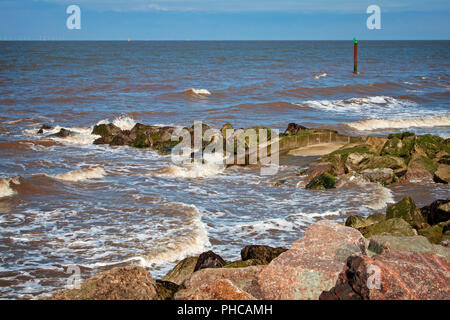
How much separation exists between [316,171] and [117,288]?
837cm

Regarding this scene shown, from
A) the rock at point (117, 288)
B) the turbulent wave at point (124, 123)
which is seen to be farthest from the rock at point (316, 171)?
the turbulent wave at point (124, 123)

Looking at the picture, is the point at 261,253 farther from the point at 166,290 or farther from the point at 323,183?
the point at 323,183

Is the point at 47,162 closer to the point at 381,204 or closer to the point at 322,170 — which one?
the point at 322,170

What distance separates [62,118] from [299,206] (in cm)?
1602

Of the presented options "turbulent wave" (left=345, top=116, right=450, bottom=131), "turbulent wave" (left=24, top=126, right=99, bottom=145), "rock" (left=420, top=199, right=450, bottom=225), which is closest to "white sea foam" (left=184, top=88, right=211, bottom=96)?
"turbulent wave" (left=345, top=116, right=450, bottom=131)

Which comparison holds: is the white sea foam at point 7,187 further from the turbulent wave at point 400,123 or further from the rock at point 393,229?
the turbulent wave at point 400,123

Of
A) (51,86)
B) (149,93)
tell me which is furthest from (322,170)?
(51,86)

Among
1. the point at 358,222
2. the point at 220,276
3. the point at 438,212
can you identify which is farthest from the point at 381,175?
the point at 220,276

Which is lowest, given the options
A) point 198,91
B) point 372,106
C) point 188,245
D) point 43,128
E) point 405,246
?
point 188,245

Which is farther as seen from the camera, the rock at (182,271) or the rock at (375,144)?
the rock at (375,144)

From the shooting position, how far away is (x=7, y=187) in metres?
11.4

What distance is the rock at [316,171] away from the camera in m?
12.1

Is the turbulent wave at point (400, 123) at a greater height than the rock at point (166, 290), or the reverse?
the turbulent wave at point (400, 123)

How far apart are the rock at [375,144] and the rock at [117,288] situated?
10.0 m
